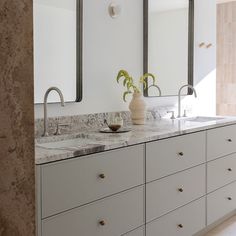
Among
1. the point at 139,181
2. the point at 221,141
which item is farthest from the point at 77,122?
the point at 221,141

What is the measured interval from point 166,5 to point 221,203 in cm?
180

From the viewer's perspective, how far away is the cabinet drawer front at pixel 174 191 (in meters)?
2.45

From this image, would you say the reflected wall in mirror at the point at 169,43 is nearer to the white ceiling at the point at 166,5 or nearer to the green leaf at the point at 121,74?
the white ceiling at the point at 166,5

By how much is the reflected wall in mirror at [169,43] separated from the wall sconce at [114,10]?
1.28 ft

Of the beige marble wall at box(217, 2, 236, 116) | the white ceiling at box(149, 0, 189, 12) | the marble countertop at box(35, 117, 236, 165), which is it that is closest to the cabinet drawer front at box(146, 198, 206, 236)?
the marble countertop at box(35, 117, 236, 165)

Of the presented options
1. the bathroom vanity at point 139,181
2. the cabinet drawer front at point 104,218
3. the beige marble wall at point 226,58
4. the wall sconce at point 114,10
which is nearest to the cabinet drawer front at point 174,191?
the bathroom vanity at point 139,181

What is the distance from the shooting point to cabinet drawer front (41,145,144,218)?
1750mm

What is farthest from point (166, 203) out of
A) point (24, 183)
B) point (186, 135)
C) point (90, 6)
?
point (24, 183)

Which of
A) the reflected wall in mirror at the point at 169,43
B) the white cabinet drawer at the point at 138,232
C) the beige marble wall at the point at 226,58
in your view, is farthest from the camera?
the beige marble wall at the point at 226,58

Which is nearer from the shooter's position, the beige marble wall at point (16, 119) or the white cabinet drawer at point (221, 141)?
the beige marble wall at point (16, 119)

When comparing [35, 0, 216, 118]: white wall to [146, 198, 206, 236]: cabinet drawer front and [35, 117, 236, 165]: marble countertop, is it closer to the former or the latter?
[35, 117, 236, 165]: marble countertop

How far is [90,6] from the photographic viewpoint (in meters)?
2.84

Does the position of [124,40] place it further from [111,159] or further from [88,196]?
[88,196]

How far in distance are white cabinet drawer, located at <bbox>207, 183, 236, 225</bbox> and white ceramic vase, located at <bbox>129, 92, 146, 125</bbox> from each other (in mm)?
797
